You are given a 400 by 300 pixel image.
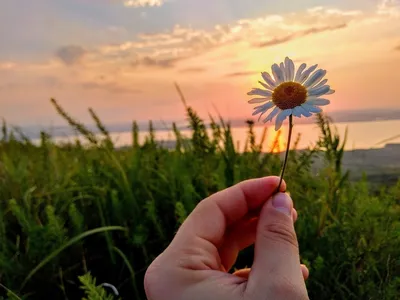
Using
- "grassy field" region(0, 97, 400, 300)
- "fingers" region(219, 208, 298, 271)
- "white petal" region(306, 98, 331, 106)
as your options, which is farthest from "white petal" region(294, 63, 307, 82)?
"grassy field" region(0, 97, 400, 300)

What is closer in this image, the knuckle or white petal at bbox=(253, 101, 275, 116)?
white petal at bbox=(253, 101, 275, 116)

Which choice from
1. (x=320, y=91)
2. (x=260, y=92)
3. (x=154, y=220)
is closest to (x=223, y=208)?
(x=260, y=92)

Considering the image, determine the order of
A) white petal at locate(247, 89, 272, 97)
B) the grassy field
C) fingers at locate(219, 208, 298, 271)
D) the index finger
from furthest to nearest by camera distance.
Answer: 1. the grassy field
2. fingers at locate(219, 208, 298, 271)
3. the index finger
4. white petal at locate(247, 89, 272, 97)

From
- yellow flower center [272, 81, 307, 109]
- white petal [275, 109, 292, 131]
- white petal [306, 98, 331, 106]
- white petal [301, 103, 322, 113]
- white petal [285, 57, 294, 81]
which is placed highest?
white petal [285, 57, 294, 81]

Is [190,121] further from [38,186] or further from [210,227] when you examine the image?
[210,227]

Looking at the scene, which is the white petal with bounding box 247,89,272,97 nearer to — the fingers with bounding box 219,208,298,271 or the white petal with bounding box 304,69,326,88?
the white petal with bounding box 304,69,326,88

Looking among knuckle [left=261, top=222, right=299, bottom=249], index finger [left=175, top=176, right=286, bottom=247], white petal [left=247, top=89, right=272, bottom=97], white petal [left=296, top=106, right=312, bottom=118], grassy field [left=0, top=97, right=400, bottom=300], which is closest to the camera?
white petal [left=296, top=106, right=312, bottom=118]

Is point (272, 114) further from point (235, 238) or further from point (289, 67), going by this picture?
point (235, 238)
